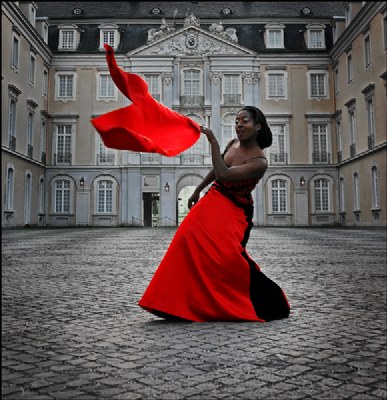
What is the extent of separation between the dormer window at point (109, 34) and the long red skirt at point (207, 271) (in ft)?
91.7

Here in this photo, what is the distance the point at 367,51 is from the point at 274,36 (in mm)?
8168

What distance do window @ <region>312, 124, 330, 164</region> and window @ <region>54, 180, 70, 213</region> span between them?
14.2 m

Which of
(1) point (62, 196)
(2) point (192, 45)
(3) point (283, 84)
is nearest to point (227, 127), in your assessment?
(3) point (283, 84)

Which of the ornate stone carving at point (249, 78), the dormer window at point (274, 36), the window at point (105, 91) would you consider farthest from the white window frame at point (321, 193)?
the window at point (105, 91)

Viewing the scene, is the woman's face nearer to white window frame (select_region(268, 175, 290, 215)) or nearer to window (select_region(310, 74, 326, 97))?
white window frame (select_region(268, 175, 290, 215))

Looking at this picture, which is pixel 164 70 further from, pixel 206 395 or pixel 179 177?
pixel 206 395

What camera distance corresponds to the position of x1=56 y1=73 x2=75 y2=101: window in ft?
93.4

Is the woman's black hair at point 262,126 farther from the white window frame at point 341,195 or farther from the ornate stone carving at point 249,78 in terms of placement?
the ornate stone carving at point 249,78

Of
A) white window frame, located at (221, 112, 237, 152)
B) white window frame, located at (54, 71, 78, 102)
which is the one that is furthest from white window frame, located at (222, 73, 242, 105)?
white window frame, located at (54, 71, 78, 102)

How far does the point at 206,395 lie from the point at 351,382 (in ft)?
1.87

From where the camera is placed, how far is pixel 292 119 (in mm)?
28531

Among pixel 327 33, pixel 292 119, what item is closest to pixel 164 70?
pixel 292 119

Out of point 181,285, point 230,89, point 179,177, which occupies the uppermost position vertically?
point 230,89

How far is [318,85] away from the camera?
93.7ft
